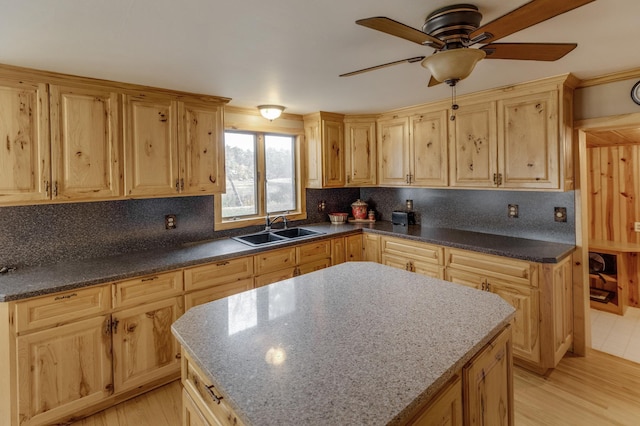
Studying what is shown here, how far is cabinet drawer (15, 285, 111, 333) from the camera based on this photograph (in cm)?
187

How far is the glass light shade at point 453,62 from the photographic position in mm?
1325

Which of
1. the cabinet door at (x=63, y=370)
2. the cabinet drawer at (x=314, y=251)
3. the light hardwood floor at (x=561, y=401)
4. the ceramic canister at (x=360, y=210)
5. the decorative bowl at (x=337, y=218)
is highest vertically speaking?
the ceramic canister at (x=360, y=210)

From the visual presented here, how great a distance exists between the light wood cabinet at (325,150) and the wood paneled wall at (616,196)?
311 cm

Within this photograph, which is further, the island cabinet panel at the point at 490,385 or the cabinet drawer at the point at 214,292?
the cabinet drawer at the point at 214,292

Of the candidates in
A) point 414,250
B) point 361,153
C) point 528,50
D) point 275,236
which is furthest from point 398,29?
point 361,153

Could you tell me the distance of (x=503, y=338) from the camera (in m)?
1.48

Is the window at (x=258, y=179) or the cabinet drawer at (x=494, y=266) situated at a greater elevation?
the window at (x=258, y=179)

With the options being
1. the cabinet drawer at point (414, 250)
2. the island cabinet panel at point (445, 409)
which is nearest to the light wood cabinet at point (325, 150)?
the cabinet drawer at point (414, 250)

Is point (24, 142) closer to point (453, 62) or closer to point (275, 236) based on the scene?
point (275, 236)

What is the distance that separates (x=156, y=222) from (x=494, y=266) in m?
2.83

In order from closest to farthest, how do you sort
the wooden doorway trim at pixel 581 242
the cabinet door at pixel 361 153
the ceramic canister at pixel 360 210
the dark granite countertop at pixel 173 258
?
the dark granite countertop at pixel 173 258 < the wooden doorway trim at pixel 581 242 < the cabinet door at pixel 361 153 < the ceramic canister at pixel 360 210

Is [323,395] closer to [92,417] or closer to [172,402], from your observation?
[172,402]

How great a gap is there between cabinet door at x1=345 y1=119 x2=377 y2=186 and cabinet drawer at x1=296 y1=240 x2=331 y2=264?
90 centimetres

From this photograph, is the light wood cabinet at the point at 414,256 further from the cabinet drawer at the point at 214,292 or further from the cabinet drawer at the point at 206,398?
the cabinet drawer at the point at 206,398
